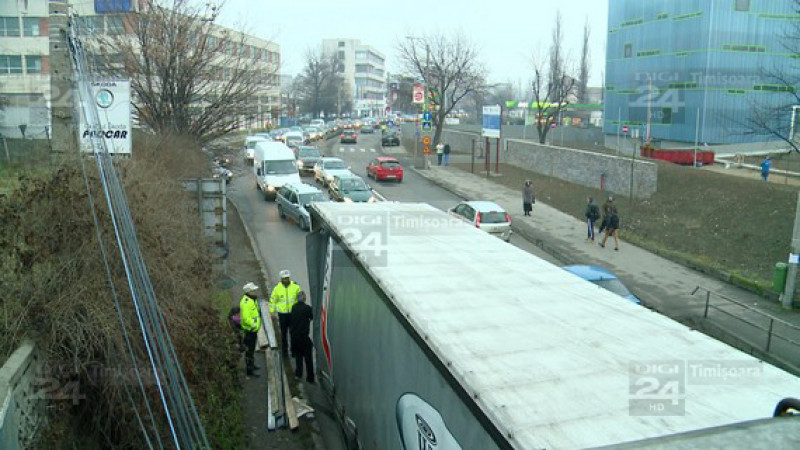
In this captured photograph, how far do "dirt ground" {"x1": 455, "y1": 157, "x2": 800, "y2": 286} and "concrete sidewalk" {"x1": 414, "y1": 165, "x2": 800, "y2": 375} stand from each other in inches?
37.2

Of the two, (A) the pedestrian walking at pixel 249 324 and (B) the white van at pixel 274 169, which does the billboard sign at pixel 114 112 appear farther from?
(B) the white van at pixel 274 169

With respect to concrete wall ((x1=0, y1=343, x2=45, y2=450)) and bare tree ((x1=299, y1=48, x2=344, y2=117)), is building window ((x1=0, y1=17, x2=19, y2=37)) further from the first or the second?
bare tree ((x1=299, y1=48, x2=344, y2=117))

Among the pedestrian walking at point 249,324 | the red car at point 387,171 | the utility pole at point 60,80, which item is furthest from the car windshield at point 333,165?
the pedestrian walking at point 249,324

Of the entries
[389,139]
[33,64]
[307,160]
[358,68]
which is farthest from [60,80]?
[358,68]

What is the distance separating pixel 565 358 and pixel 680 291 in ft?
41.1

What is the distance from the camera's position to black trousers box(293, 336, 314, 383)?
9.98m

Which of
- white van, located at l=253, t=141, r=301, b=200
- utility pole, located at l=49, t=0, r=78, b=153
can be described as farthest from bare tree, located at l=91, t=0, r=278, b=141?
utility pole, located at l=49, t=0, r=78, b=153

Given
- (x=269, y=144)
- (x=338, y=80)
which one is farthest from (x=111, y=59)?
(x=338, y=80)

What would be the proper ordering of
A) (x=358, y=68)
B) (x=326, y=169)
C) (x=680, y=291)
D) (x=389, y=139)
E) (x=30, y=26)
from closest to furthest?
(x=680, y=291), (x=326, y=169), (x=30, y=26), (x=389, y=139), (x=358, y=68)

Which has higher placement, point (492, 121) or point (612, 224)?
point (492, 121)

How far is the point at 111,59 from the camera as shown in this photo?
20562 mm

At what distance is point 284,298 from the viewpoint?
33.5ft

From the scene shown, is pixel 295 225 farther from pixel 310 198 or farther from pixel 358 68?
pixel 358 68

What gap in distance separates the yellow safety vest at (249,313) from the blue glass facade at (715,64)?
40383mm
